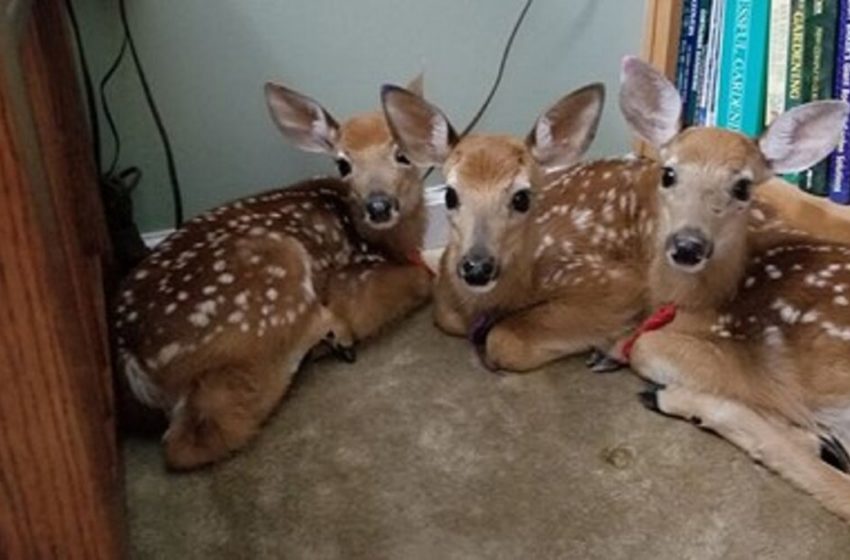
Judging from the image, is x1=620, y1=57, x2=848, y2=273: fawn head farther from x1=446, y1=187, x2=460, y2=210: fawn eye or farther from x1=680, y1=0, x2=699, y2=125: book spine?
x1=680, y1=0, x2=699, y2=125: book spine

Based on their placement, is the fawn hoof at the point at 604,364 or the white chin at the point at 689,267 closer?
the white chin at the point at 689,267

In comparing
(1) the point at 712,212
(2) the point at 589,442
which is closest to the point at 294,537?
(2) the point at 589,442

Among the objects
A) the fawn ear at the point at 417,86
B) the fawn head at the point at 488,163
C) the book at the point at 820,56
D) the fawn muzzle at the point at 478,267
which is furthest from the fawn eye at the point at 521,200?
the book at the point at 820,56

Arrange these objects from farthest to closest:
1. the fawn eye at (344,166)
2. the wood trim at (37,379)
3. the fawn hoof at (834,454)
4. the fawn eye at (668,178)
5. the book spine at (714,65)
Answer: the book spine at (714,65)
the fawn eye at (344,166)
the fawn eye at (668,178)
the fawn hoof at (834,454)
the wood trim at (37,379)

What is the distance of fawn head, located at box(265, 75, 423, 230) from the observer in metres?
2.19

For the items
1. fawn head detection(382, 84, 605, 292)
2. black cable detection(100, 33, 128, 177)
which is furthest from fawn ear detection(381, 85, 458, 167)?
black cable detection(100, 33, 128, 177)

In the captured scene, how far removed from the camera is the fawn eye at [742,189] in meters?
1.98

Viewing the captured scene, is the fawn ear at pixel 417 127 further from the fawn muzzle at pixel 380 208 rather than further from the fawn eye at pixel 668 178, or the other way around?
the fawn eye at pixel 668 178

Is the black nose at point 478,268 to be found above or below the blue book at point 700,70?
below

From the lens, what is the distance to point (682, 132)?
81.5 inches

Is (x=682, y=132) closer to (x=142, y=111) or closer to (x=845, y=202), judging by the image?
(x=845, y=202)

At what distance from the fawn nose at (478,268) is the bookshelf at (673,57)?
749 mm

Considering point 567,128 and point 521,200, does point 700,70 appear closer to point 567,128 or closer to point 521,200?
point 567,128

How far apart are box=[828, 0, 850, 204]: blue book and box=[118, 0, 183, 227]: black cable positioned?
135cm
